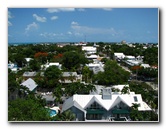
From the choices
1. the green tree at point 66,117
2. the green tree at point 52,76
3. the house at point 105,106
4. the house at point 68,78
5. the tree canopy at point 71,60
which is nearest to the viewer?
the green tree at point 66,117

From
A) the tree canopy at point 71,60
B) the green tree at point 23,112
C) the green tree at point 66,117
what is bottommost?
the green tree at point 66,117

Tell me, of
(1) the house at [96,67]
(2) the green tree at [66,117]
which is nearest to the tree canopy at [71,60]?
(1) the house at [96,67]

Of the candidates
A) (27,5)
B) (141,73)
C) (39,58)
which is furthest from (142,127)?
(39,58)

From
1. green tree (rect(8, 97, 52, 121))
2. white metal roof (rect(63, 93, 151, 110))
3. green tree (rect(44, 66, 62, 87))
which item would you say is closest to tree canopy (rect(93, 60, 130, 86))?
green tree (rect(44, 66, 62, 87))

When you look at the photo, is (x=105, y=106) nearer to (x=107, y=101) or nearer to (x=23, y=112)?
(x=107, y=101)

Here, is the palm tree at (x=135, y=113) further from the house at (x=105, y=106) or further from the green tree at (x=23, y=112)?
the green tree at (x=23, y=112)

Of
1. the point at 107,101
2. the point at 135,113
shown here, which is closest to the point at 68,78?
the point at 107,101

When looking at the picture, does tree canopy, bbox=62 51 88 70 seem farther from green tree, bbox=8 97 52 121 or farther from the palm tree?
green tree, bbox=8 97 52 121

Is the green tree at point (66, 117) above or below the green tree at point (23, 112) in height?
below
